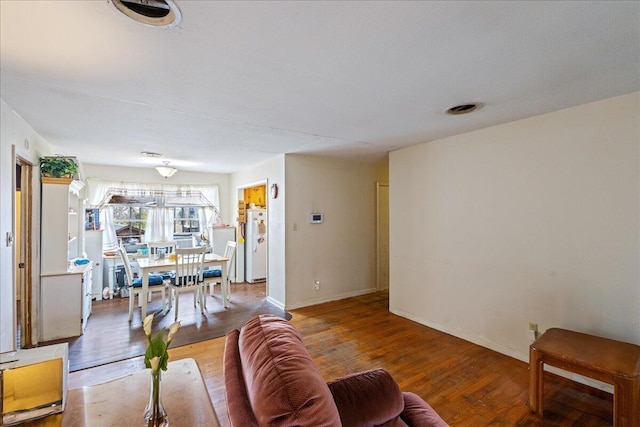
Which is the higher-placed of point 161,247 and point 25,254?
point 25,254

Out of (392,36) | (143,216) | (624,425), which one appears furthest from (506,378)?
(143,216)

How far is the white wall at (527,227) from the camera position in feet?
7.41

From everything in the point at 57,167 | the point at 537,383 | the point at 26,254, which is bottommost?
the point at 537,383

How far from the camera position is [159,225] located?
231 inches

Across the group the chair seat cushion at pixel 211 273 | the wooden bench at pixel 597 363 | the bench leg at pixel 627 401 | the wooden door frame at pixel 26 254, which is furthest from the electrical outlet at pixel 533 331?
the wooden door frame at pixel 26 254

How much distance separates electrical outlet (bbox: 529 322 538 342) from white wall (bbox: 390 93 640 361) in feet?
0.14

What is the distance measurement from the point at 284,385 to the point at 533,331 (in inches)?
110

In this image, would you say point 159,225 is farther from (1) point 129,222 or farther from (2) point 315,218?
(2) point 315,218

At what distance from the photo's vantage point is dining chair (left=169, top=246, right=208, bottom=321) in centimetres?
399

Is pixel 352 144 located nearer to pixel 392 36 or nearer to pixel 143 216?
pixel 392 36

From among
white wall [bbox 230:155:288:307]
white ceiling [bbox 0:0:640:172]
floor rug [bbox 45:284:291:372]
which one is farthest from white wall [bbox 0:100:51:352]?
white wall [bbox 230:155:288:307]

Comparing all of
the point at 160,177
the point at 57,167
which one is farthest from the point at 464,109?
the point at 160,177

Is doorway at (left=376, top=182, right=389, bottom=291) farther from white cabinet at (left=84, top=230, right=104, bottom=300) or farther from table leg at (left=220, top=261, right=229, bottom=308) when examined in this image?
white cabinet at (left=84, top=230, right=104, bottom=300)

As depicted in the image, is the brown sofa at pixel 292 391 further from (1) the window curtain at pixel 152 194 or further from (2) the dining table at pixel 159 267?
(1) the window curtain at pixel 152 194
